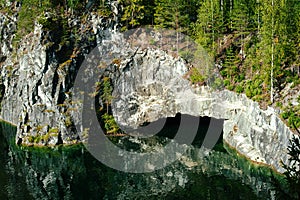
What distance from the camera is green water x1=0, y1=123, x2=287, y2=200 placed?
3944 centimetres

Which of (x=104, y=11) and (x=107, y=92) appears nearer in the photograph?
(x=107, y=92)

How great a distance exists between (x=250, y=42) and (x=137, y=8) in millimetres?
21056

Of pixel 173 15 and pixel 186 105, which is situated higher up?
pixel 173 15

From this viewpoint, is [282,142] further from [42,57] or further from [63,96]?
[42,57]

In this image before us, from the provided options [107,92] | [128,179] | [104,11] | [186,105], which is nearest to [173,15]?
[104,11]

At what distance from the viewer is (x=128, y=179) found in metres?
44.9

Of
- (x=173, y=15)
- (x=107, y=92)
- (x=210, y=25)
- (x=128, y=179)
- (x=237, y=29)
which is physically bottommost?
(x=128, y=179)

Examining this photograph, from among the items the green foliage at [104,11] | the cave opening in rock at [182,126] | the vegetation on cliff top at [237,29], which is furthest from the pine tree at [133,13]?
the cave opening in rock at [182,126]

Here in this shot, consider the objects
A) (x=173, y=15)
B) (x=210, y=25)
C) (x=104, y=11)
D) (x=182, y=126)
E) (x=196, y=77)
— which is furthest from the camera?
(x=182, y=126)

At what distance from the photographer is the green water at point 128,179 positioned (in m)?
39.4

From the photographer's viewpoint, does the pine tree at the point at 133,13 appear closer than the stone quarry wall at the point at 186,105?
No

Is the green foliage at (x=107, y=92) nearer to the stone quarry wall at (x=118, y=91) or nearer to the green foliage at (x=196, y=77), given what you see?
the stone quarry wall at (x=118, y=91)

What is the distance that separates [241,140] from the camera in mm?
50500

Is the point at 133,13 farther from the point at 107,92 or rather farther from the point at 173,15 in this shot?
the point at 107,92
